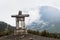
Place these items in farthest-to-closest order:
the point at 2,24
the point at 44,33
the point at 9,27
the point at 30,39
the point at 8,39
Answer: the point at 2,24 < the point at 9,27 < the point at 44,33 < the point at 8,39 < the point at 30,39

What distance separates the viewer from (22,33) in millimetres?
16719

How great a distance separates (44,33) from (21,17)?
10.1 feet

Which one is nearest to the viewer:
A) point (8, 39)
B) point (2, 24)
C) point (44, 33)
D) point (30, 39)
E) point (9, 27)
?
point (30, 39)

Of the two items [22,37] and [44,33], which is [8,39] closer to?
[22,37]

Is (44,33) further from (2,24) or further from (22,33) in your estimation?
(2,24)

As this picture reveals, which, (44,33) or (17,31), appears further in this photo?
(44,33)

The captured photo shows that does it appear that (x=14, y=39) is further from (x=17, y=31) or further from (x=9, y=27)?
(x=9, y=27)

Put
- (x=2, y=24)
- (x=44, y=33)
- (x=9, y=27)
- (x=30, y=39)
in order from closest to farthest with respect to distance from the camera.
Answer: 1. (x=30, y=39)
2. (x=44, y=33)
3. (x=9, y=27)
4. (x=2, y=24)

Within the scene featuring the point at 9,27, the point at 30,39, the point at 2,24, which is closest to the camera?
the point at 30,39

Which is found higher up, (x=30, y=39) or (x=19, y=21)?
(x=19, y=21)

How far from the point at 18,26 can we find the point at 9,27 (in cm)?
673

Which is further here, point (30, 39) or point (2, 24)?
point (2, 24)

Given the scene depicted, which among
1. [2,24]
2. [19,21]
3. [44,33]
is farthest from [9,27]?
[19,21]

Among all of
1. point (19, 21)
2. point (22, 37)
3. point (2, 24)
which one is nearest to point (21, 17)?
point (19, 21)
